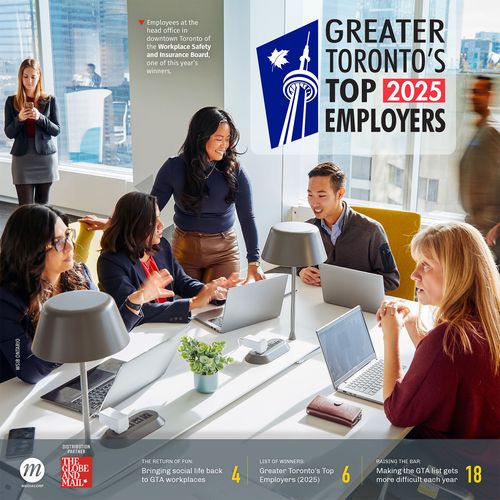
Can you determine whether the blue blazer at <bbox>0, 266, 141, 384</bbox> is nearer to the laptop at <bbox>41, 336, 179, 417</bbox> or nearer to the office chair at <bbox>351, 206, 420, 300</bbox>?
the laptop at <bbox>41, 336, 179, 417</bbox>

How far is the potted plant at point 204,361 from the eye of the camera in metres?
2.12

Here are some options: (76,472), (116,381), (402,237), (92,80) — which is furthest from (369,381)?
(92,80)

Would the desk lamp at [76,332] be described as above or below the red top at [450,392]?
above

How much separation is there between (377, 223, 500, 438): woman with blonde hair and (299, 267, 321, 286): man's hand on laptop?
124 centimetres

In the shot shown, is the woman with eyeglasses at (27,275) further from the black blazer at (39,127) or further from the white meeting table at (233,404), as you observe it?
the black blazer at (39,127)

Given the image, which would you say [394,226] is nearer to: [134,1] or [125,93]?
[134,1]

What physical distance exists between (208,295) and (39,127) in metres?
→ 3.58

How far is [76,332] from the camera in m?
1.60

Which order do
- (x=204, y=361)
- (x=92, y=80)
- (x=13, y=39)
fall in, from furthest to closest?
(x=13, y=39)
(x=92, y=80)
(x=204, y=361)

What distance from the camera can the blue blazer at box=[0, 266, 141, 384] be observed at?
2.16 meters

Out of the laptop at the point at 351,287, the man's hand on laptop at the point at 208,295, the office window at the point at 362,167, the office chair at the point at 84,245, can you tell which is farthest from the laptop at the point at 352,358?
the office window at the point at 362,167

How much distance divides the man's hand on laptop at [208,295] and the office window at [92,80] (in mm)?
4375

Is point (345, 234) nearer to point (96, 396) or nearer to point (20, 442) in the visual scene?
point (96, 396)

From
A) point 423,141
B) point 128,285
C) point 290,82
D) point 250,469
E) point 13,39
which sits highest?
point 13,39
